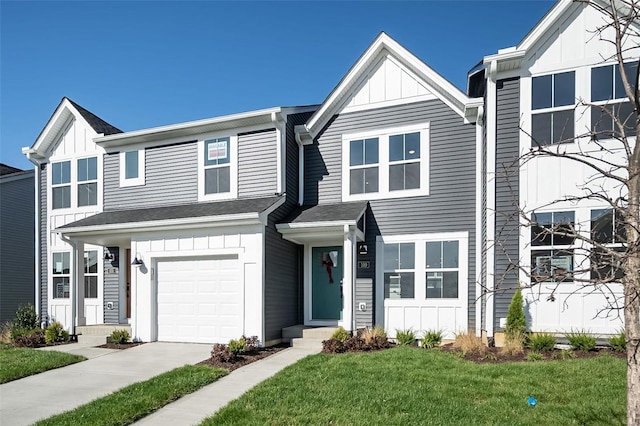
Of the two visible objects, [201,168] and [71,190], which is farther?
[71,190]

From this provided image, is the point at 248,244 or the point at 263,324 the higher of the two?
the point at 248,244

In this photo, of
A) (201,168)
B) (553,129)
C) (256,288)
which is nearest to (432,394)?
(256,288)

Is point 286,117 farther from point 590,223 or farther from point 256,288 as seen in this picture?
point 590,223

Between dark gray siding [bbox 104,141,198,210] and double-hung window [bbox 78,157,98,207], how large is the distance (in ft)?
1.61

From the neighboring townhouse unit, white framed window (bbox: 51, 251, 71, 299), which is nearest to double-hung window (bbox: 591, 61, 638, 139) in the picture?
the neighboring townhouse unit

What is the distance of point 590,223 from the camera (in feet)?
28.0

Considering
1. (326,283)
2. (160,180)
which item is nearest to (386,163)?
(326,283)

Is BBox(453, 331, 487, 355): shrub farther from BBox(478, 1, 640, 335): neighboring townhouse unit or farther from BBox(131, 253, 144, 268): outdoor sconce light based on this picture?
BBox(131, 253, 144, 268): outdoor sconce light

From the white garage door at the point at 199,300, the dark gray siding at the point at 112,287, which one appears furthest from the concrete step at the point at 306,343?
the dark gray siding at the point at 112,287

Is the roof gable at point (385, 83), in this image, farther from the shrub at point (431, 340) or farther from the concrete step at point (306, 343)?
the concrete step at point (306, 343)

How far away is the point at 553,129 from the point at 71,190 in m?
13.9

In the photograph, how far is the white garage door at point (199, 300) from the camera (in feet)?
34.1

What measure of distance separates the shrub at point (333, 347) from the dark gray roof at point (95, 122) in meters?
9.84

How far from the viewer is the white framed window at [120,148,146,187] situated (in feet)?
42.5
